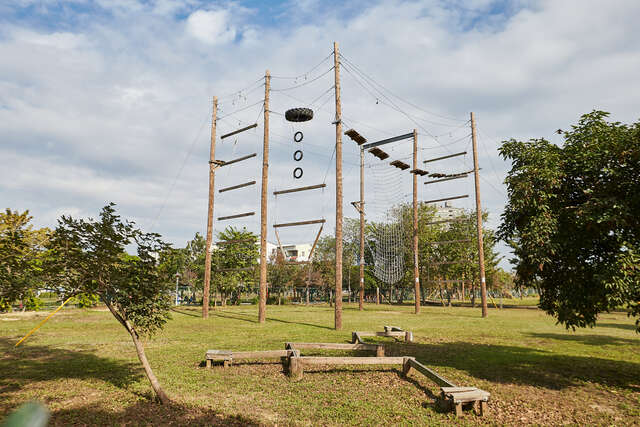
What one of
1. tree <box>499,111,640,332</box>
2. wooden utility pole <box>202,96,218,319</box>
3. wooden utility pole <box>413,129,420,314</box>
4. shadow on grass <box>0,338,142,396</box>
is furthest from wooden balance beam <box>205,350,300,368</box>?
wooden utility pole <box>413,129,420,314</box>

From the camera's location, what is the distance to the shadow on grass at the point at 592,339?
1591cm

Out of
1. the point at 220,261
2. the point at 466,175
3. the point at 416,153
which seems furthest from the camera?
the point at 220,261

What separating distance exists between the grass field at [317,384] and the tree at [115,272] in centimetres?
131

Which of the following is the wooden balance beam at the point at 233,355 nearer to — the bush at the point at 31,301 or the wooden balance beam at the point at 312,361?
the wooden balance beam at the point at 312,361

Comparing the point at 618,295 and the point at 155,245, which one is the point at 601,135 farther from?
the point at 155,245

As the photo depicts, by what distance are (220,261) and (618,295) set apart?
37.3 meters

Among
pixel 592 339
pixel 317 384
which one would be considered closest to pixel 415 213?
pixel 592 339

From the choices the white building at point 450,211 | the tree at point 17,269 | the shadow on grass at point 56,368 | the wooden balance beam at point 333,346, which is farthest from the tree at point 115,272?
the white building at point 450,211

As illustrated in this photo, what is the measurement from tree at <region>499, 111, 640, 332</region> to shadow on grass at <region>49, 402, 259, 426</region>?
7412mm

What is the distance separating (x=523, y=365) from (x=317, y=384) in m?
6.29

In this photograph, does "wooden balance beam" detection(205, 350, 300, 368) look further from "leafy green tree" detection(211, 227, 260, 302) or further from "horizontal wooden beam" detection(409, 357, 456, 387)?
"leafy green tree" detection(211, 227, 260, 302)

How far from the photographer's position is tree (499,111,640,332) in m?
8.47

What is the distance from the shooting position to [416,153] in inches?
1189

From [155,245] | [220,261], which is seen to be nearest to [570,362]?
[155,245]
